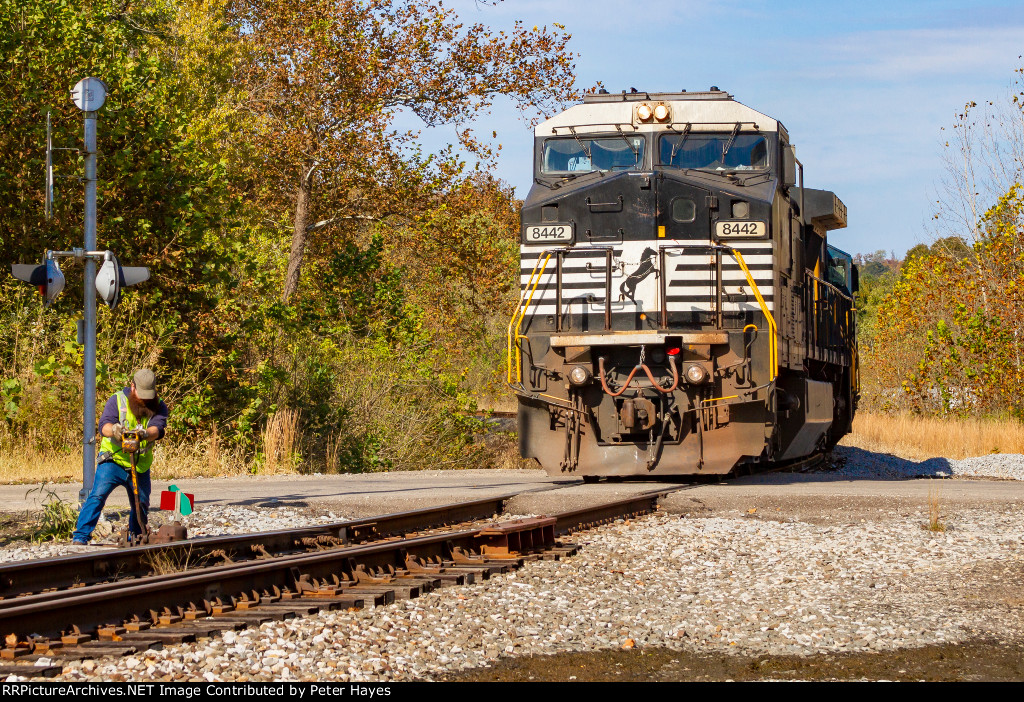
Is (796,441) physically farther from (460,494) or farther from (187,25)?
(187,25)

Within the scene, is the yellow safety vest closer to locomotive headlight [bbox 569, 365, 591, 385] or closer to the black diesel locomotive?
the black diesel locomotive

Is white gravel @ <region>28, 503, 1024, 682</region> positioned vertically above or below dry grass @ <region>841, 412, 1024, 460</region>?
below

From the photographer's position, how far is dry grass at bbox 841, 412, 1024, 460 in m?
20.4

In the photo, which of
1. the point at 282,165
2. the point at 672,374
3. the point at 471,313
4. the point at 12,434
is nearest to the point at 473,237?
the point at 471,313

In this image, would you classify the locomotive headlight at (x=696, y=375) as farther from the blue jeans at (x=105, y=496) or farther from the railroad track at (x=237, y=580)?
the blue jeans at (x=105, y=496)

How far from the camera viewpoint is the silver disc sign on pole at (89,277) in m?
9.67

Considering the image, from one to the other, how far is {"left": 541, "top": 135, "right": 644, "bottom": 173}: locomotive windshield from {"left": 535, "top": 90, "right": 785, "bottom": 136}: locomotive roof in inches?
4.9

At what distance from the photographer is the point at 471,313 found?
25.1 meters

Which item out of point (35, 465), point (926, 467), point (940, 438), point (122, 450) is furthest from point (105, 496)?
point (940, 438)

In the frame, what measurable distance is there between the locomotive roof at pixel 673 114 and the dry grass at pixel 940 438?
30.4ft

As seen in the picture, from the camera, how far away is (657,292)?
12367 millimetres

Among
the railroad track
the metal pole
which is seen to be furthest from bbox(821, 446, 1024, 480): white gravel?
the metal pole

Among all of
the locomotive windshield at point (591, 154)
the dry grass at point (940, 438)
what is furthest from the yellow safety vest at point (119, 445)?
the dry grass at point (940, 438)

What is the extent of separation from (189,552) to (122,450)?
134 cm
